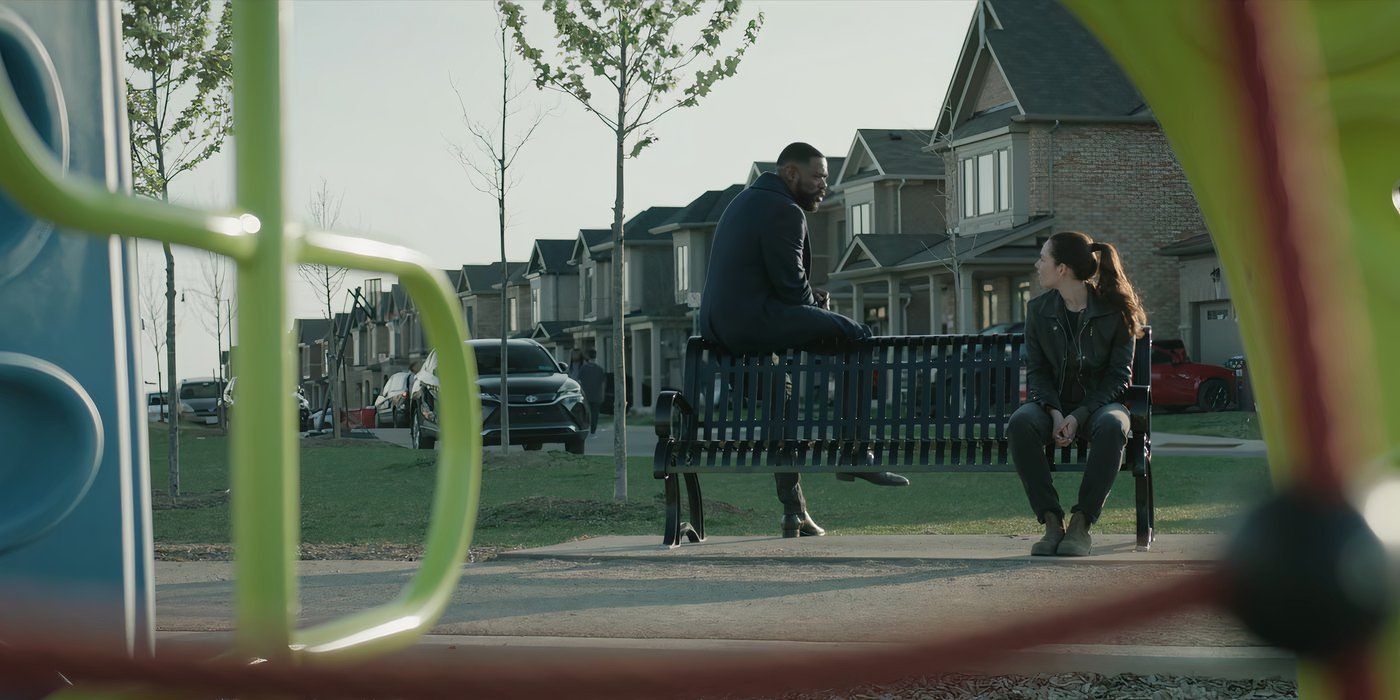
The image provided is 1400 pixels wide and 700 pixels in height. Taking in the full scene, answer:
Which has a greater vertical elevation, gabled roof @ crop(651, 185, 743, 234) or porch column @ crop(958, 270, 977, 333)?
gabled roof @ crop(651, 185, 743, 234)

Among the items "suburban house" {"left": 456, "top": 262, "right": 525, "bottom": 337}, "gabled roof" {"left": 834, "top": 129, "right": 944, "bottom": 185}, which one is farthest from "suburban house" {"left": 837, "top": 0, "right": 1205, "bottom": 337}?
"suburban house" {"left": 456, "top": 262, "right": 525, "bottom": 337}

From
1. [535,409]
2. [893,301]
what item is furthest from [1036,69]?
[535,409]

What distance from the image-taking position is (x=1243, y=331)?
1.51 m

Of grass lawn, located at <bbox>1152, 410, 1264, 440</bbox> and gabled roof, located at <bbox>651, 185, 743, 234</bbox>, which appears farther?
gabled roof, located at <bbox>651, 185, 743, 234</bbox>

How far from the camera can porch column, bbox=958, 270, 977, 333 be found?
1459 inches

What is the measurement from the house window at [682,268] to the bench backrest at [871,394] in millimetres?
54565

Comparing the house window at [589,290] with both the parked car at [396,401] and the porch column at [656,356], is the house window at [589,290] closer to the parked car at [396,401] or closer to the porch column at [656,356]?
the porch column at [656,356]

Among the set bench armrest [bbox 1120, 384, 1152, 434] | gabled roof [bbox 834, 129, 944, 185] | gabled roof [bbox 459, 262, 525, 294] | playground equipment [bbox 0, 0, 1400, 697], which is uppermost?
gabled roof [bbox 834, 129, 944, 185]

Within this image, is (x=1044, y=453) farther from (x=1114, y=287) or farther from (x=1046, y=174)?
(x=1046, y=174)

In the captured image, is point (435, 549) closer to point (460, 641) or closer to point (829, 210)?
point (460, 641)

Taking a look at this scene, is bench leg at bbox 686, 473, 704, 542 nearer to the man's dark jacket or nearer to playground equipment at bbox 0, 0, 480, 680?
the man's dark jacket

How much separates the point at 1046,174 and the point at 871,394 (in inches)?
1246

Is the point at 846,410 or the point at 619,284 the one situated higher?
the point at 619,284

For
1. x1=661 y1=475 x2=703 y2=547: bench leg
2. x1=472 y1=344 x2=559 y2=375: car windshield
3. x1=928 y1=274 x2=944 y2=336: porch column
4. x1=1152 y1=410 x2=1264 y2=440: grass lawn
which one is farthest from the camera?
x1=928 y1=274 x2=944 y2=336: porch column
